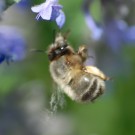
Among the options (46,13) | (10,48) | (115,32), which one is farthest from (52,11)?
(115,32)

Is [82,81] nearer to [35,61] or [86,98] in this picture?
[86,98]

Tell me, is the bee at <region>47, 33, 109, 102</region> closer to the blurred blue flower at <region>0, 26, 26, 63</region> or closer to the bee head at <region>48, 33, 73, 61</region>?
the bee head at <region>48, 33, 73, 61</region>

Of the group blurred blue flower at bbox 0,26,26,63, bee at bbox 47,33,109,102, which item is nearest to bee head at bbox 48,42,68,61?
bee at bbox 47,33,109,102

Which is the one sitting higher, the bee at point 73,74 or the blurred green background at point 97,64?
the blurred green background at point 97,64

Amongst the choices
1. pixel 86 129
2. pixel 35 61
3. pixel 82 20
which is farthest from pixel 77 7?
pixel 86 129

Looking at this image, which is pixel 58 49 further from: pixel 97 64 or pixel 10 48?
pixel 97 64

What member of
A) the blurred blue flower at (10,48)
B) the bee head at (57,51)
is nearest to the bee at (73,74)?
the bee head at (57,51)

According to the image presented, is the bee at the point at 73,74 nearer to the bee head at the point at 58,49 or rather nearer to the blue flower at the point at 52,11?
the bee head at the point at 58,49
